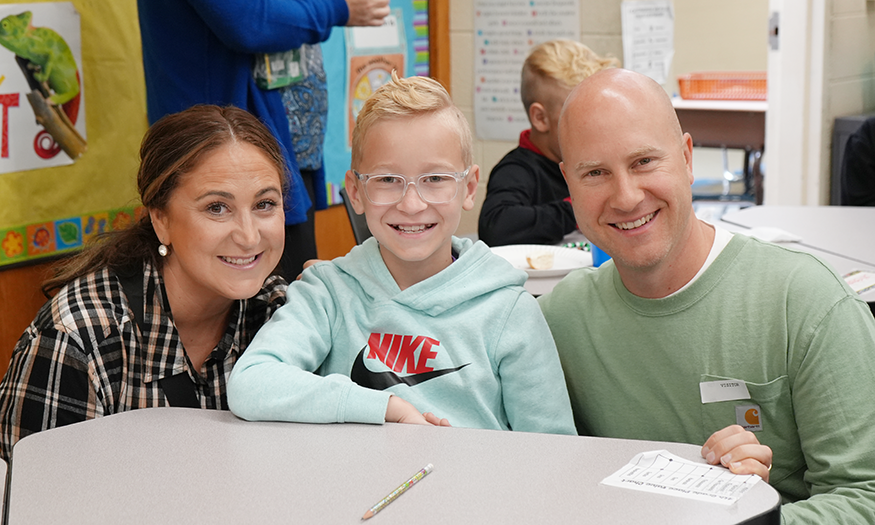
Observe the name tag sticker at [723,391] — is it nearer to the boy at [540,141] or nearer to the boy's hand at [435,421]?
the boy's hand at [435,421]

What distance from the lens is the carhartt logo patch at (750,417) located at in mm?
1358

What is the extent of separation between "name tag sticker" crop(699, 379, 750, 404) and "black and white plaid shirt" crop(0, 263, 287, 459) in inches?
32.3

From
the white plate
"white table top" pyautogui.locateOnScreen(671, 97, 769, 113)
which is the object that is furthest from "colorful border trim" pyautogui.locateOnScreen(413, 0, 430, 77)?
"white table top" pyautogui.locateOnScreen(671, 97, 769, 113)

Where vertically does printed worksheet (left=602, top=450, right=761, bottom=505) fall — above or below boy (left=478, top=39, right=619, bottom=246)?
below

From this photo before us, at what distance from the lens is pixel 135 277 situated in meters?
1.59

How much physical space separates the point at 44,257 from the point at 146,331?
48.0 inches

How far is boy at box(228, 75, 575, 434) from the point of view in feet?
4.66

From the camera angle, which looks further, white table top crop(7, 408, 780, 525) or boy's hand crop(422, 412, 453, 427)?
boy's hand crop(422, 412, 453, 427)

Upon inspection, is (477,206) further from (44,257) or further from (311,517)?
(311,517)

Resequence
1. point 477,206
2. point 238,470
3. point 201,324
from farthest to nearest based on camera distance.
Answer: point 477,206
point 201,324
point 238,470

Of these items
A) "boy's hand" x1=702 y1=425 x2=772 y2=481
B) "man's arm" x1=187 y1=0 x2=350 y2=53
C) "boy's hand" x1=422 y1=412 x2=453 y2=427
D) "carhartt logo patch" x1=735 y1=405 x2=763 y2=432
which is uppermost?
"man's arm" x1=187 y1=0 x2=350 y2=53

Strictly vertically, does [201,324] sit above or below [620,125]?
below

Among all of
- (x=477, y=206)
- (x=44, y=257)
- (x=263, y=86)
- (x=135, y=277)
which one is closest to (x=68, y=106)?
(x=44, y=257)

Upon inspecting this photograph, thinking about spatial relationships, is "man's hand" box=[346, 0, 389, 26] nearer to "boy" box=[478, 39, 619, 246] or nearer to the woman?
"boy" box=[478, 39, 619, 246]
